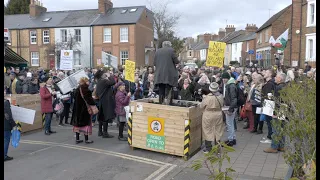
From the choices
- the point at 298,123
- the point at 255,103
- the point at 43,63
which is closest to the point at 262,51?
the point at 43,63

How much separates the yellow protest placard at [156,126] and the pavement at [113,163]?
0.58 metres

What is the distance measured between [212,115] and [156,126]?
1.28 meters

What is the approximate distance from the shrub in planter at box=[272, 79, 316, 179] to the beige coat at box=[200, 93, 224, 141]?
113 inches

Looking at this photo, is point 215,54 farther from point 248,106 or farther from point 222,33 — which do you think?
point 222,33

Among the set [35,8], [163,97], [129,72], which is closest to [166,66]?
[163,97]

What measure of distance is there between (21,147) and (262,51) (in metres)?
36.2

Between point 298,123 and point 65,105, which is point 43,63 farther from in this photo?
point 298,123

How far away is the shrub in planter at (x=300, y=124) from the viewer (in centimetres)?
368

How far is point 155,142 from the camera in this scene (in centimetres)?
774

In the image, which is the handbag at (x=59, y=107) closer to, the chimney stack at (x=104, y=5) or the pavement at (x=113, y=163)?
the pavement at (x=113, y=163)

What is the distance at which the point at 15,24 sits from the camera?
133 feet

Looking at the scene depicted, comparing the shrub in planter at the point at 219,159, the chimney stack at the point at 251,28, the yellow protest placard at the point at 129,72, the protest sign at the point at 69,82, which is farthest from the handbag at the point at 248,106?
the chimney stack at the point at 251,28

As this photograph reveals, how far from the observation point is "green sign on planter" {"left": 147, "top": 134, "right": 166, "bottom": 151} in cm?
764

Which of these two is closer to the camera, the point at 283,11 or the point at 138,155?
the point at 138,155
